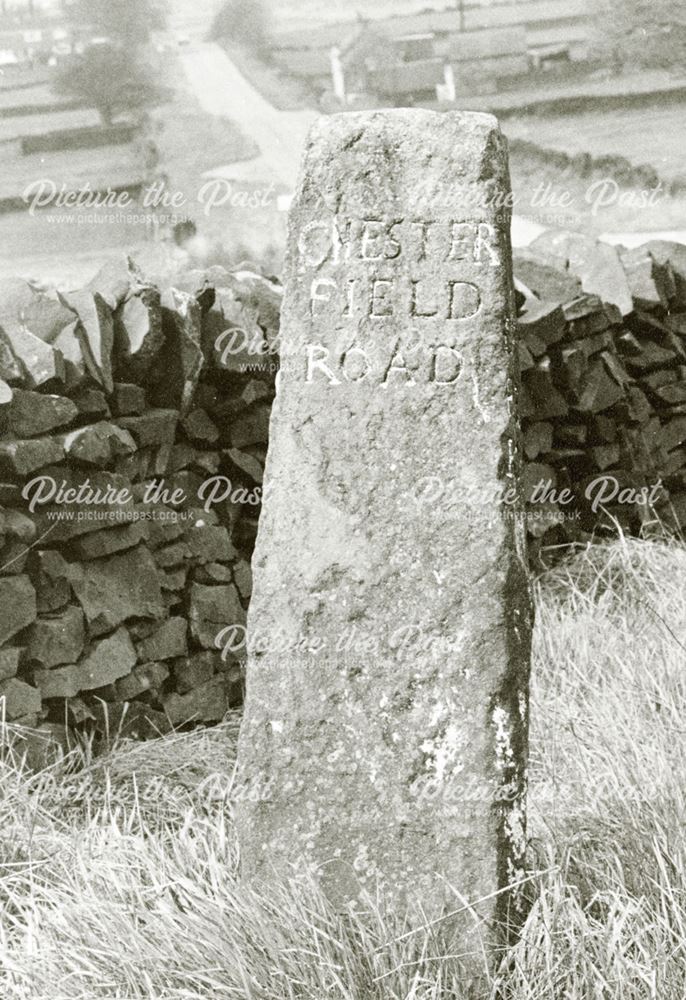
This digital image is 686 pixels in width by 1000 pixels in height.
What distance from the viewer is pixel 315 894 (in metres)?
2.73

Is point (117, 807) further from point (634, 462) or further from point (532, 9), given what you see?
point (532, 9)

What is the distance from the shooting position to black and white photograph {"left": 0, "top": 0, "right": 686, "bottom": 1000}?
2721 mm

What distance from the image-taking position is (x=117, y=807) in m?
3.69

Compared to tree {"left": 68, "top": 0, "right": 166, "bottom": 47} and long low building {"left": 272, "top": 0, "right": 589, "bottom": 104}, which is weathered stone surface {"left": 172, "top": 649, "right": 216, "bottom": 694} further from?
long low building {"left": 272, "top": 0, "right": 589, "bottom": 104}

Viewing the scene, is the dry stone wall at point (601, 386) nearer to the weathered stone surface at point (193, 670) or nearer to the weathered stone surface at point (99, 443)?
the weathered stone surface at point (193, 670)

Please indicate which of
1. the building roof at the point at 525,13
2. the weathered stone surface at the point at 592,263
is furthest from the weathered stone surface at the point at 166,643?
the building roof at the point at 525,13

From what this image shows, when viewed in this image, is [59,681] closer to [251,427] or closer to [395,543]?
[251,427]

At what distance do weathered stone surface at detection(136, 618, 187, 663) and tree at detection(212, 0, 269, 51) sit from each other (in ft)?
13.0

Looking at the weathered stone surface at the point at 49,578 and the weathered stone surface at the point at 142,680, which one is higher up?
the weathered stone surface at the point at 49,578

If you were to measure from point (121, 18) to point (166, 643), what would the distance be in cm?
394

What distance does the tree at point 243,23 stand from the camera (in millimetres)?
7188

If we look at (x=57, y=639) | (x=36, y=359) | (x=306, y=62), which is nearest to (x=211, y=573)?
(x=57, y=639)

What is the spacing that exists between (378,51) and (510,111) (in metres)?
0.88

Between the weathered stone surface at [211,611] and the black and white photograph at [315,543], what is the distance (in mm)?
14
